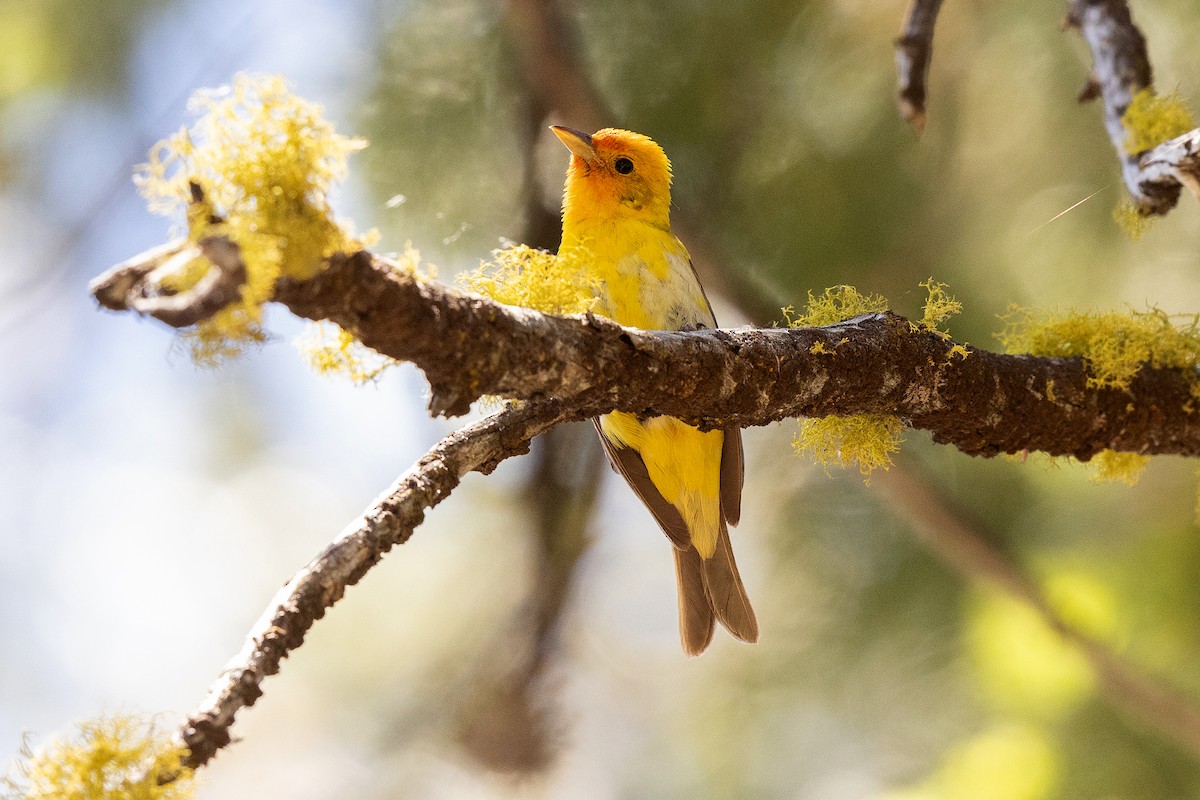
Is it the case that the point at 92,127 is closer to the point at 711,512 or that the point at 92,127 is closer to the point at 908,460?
the point at 711,512

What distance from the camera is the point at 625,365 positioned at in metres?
1.34

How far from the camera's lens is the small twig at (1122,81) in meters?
1.97

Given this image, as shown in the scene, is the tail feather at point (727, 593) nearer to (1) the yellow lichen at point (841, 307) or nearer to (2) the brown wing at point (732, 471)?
(2) the brown wing at point (732, 471)

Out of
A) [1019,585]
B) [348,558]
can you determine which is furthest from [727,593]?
[348,558]

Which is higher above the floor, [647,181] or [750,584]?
[647,181]

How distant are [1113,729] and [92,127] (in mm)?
2783

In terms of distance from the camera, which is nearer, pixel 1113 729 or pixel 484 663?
pixel 1113 729

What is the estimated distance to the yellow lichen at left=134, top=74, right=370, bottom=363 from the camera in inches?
35.8

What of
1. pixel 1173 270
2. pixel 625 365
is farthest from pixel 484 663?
pixel 1173 270

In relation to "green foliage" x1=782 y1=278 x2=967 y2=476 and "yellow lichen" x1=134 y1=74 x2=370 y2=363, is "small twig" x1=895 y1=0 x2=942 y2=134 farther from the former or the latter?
"yellow lichen" x1=134 y1=74 x2=370 y2=363

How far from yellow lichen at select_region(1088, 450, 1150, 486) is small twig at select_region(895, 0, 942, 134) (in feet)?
2.62

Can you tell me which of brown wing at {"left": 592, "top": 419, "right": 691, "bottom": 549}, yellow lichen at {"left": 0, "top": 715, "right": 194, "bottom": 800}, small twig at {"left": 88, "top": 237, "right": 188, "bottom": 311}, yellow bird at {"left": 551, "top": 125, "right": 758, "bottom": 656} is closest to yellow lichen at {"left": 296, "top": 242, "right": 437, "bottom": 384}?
small twig at {"left": 88, "top": 237, "right": 188, "bottom": 311}

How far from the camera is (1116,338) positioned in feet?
6.47

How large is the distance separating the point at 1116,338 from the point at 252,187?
1.70 meters
